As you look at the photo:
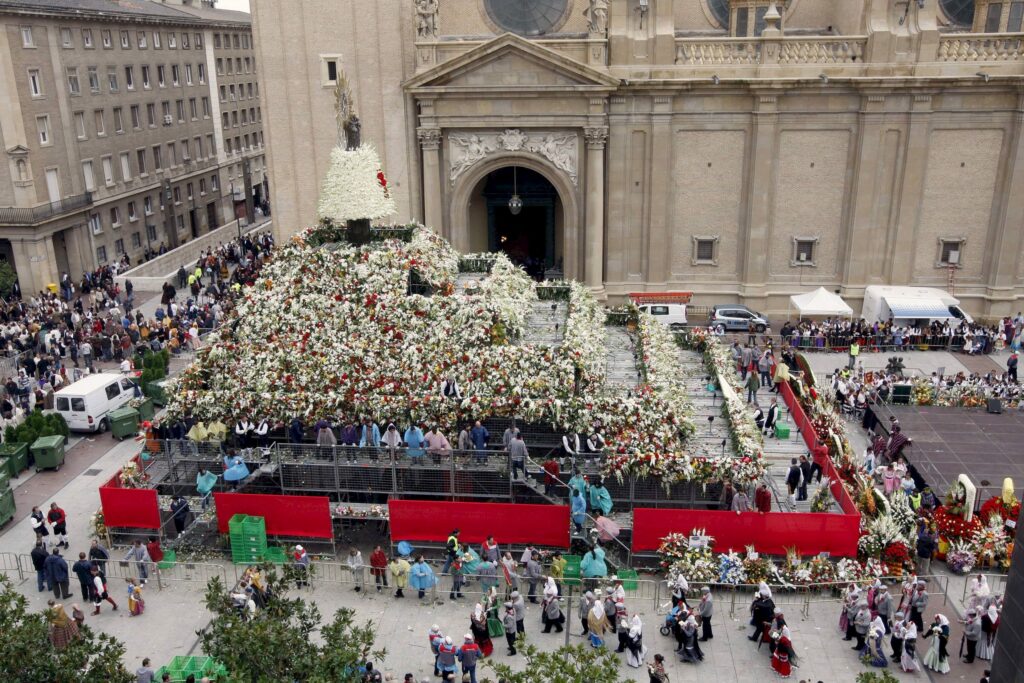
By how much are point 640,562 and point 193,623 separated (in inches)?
392

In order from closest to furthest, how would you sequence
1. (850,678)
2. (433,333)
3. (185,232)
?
(850,678)
(433,333)
(185,232)

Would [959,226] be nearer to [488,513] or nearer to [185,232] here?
[488,513]

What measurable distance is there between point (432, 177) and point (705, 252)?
40.1 ft

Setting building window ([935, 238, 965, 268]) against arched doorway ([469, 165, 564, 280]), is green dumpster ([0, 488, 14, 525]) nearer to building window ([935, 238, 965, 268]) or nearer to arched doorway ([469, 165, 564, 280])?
arched doorway ([469, 165, 564, 280])

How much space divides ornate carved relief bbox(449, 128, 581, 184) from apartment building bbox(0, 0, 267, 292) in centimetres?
2259

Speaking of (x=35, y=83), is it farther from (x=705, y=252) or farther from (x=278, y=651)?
(x=278, y=651)

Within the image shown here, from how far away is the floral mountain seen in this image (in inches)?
920

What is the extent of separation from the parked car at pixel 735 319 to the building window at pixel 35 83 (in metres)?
35.5

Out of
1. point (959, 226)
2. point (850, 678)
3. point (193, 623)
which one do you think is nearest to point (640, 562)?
point (850, 678)

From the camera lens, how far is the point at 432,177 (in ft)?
130

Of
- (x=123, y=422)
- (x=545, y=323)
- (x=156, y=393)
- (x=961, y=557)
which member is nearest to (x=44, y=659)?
(x=545, y=323)

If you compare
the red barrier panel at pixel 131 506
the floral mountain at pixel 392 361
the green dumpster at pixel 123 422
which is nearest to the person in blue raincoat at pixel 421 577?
the floral mountain at pixel 392 361

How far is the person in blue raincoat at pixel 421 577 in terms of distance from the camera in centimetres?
2006

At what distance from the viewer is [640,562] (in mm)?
21625
